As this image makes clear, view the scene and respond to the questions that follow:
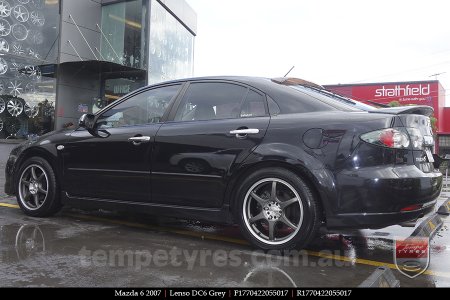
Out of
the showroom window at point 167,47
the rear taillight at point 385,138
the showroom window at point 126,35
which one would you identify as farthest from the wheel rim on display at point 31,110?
the rear taillight at point 385,138

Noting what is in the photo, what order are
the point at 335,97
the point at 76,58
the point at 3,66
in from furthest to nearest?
1. the point at 76,58
2. the point at 3,66
3. the point at 335,97

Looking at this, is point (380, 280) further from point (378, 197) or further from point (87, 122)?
point (87, 122)

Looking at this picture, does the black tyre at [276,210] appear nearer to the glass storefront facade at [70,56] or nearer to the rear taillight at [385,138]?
the rear taillight at [385,138]

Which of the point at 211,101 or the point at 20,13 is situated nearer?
the point at 211,101

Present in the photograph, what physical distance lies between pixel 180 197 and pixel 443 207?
13.2ft

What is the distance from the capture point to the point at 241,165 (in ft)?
12.1

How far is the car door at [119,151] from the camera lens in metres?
4.23

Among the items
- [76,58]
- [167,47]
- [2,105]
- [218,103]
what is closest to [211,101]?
[218,103]

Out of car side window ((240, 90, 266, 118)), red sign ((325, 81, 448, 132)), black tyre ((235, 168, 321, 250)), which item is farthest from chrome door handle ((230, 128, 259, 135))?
Result: red sign ((325, 81, 448, 132))

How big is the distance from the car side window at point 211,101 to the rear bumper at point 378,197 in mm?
1222

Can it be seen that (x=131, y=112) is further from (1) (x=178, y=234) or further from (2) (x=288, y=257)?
(2) (x=288, y=257)

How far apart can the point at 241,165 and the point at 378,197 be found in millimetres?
1135

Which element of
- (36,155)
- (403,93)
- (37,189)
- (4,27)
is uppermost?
(403,93)

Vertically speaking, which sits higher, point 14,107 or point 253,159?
point 14,107
